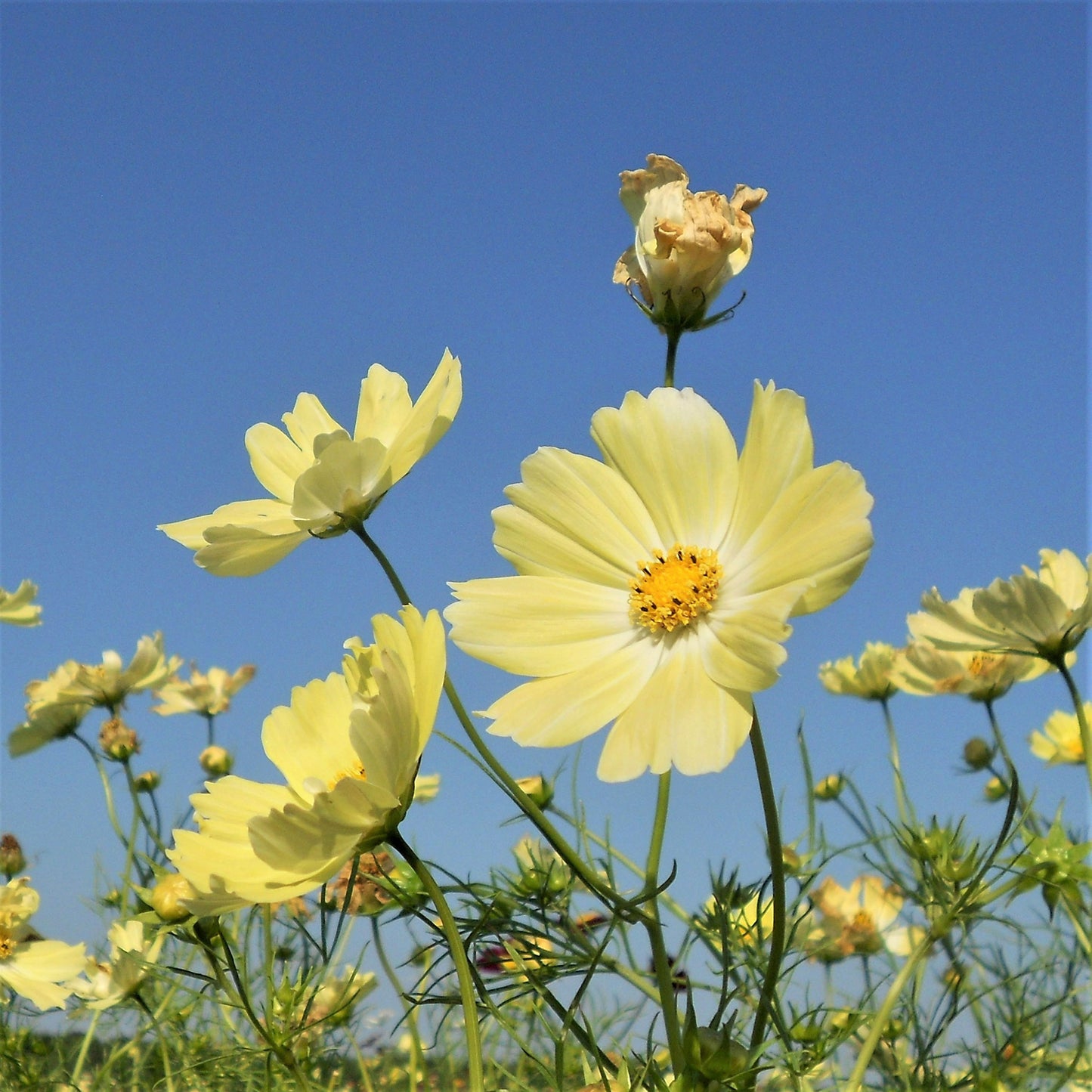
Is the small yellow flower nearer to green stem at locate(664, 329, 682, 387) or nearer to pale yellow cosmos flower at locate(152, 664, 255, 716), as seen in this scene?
pale yellow cosmos flower at locate(152, 664, 255, 716)

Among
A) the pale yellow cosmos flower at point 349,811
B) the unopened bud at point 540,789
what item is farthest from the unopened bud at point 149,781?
the pale yellow cosmos flower at point 349,811

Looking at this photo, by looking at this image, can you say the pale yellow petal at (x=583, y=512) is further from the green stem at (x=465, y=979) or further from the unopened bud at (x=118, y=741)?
the unopened bud at (x=118, y=741)

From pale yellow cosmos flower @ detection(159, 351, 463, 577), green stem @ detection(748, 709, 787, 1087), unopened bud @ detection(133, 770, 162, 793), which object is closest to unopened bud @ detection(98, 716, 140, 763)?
unopened bud @ detection(133, 770, 162, 793)

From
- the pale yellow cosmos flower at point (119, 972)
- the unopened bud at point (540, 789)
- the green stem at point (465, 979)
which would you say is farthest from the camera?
the pale yellow cosmos flower at point (119, 972)

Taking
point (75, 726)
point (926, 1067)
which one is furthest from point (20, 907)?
point (926, 1067)

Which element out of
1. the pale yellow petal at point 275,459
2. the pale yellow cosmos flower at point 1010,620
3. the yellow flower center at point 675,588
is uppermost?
the pale yellow cosmos flower at point 1010,620

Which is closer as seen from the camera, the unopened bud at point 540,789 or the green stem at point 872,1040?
the green stem at point 872,1040
